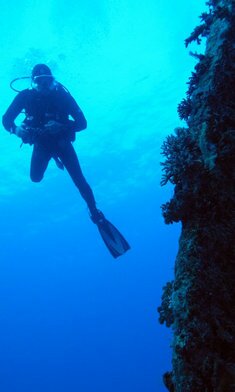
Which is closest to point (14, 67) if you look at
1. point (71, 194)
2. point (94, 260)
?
point (71, 194)

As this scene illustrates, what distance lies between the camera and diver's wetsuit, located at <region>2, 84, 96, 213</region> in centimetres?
653

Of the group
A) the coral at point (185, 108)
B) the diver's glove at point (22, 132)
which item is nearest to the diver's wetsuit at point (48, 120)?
the diver's glove at point (22, 132)

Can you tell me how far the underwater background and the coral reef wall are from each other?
34.9 ft

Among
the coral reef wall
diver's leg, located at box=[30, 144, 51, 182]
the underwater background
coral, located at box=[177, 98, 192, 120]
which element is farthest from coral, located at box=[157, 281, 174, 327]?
the underwater background

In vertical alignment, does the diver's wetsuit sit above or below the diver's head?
below

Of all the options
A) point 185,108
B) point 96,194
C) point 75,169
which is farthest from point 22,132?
point 96,194

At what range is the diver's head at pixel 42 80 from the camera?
654cm

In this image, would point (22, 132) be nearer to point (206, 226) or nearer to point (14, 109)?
point (14, 109)

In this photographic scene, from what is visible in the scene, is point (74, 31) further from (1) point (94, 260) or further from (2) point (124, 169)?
(1) point (94, 260)

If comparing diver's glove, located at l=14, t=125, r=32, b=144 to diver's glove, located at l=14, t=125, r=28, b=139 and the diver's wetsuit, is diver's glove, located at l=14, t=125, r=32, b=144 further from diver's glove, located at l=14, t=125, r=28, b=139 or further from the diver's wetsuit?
the diver's wetsuit

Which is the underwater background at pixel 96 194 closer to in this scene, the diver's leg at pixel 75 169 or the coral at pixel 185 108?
the diver's leg at pixel 75 169

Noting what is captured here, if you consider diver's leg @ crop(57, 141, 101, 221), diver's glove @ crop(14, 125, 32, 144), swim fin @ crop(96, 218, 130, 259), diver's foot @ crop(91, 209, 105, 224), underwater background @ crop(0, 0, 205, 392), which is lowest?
swim fin @ crop(96, 218, 130, 259)

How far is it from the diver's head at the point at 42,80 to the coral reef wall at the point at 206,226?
4199 mm

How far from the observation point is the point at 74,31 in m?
22.3
